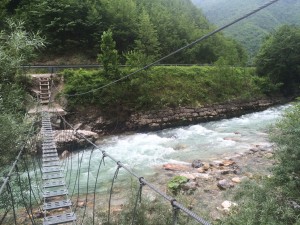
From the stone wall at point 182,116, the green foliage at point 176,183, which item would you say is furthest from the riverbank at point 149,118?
the green foliage at point 176,183

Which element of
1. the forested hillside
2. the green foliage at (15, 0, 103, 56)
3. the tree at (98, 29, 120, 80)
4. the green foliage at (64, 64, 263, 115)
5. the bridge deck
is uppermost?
the forested hillside

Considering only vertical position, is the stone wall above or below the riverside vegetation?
below

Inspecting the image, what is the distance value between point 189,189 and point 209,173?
1.16 m

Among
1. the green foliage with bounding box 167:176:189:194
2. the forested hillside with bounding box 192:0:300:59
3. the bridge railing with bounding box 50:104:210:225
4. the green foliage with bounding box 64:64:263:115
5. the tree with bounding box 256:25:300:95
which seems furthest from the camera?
the forested hillside with bounding box 192:0:300:59

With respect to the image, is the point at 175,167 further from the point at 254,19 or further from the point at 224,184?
the point at 254,19

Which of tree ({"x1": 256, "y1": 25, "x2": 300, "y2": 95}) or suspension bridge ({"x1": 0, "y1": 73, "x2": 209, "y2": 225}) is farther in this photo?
tree ({"x1": 256, "y1": 25, "x2": 300, "y2": 95})

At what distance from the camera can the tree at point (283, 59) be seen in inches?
794

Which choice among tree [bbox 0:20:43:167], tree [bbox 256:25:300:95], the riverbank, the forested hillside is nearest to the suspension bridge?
tree [bbox 0:20:43:167]

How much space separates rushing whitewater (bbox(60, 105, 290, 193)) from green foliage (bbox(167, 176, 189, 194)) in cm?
90

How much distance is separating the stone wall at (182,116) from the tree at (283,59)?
543 centimetres

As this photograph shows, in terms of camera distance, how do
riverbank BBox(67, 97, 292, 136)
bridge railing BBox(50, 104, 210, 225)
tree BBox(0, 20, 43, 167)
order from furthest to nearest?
1. riverbank BBox(67, 97, 292, 136)
2. tree BBox(0, 20, 43, 167)
3. bridge railing BBox(50, 104, 210, 225)

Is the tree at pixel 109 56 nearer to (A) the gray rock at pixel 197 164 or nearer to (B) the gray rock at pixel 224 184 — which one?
(A) the gray rock at pixel 197 164

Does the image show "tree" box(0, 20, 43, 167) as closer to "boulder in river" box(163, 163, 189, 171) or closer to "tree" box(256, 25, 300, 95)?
"boulder in river" box(163, 163, 189, 171)

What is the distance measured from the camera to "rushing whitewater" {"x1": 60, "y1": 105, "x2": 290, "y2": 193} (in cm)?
701
